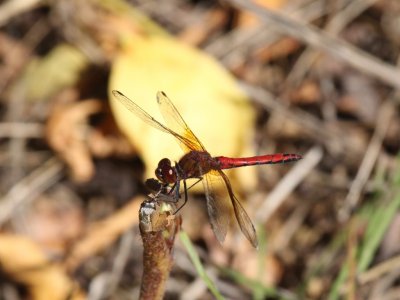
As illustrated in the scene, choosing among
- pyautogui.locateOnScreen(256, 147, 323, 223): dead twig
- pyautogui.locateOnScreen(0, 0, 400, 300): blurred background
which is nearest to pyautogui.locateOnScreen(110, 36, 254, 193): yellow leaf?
pyautogui.locateOnScreen(0, 0, 400, 300): blurred background

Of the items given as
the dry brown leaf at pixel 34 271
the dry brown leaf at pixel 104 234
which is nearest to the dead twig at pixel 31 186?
the dry brown leaf at pixel 34 271

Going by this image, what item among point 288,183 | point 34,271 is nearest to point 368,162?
point 288,183

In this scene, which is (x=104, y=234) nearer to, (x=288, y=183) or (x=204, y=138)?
(x=204, y=138)

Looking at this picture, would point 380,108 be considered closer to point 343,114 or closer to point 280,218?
point 343,114

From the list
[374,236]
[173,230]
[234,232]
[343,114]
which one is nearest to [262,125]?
[343,114]

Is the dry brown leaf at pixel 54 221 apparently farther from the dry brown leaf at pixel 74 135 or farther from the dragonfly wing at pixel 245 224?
the dragonfly wing at pixel 245 224

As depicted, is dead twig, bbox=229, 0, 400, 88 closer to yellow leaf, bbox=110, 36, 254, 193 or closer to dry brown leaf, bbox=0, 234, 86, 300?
yellow leaf, bbox=110, 36, 254, 193
